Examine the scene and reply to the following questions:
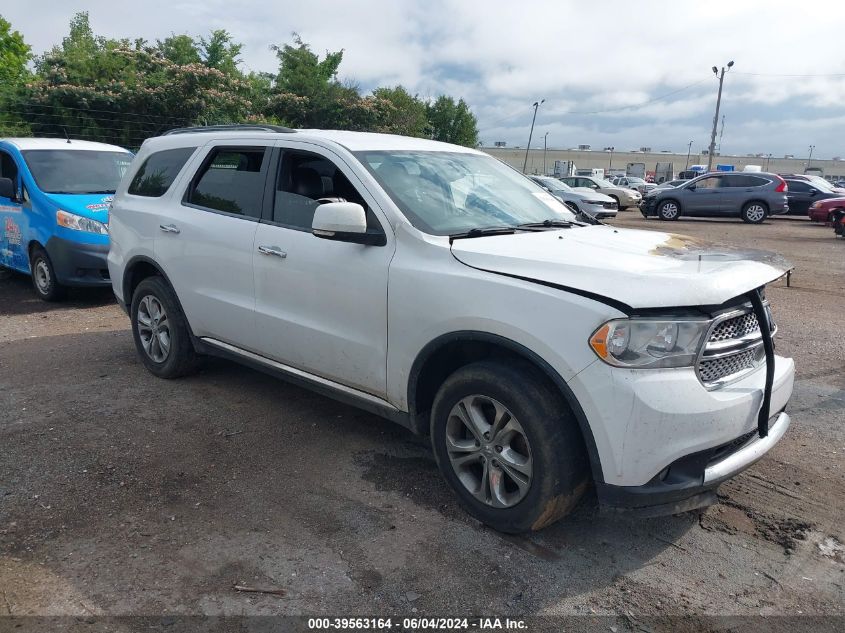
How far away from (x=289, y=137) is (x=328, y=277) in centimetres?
112

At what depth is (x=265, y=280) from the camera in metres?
4.32

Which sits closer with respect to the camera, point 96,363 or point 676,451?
point 676,451

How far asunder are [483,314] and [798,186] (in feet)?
→ 78.8

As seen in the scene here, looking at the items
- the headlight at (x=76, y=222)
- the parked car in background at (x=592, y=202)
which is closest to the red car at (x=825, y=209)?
the parked car in background at (x=592, y=202)

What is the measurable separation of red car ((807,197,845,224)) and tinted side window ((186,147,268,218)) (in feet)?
64.6

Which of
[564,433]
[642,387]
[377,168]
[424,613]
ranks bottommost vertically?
[424,613]

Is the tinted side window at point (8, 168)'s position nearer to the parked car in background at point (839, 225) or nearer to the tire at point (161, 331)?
the tire at point (161, 331)

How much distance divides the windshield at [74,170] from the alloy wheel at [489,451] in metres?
7.18

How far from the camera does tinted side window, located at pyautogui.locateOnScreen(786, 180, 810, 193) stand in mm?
23125

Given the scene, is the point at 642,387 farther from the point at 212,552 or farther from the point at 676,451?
the point at 212,552

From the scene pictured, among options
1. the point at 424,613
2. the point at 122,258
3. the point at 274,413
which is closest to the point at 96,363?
the point at 122,258

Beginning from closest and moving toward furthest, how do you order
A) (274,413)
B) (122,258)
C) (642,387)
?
(642,387) < (274,413) < (122,258)

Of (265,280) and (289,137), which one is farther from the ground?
(289,137)

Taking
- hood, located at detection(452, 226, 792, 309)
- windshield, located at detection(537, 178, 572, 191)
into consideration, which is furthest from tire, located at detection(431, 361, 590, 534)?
windshield, located at detection(537, 178, 572, 191)
